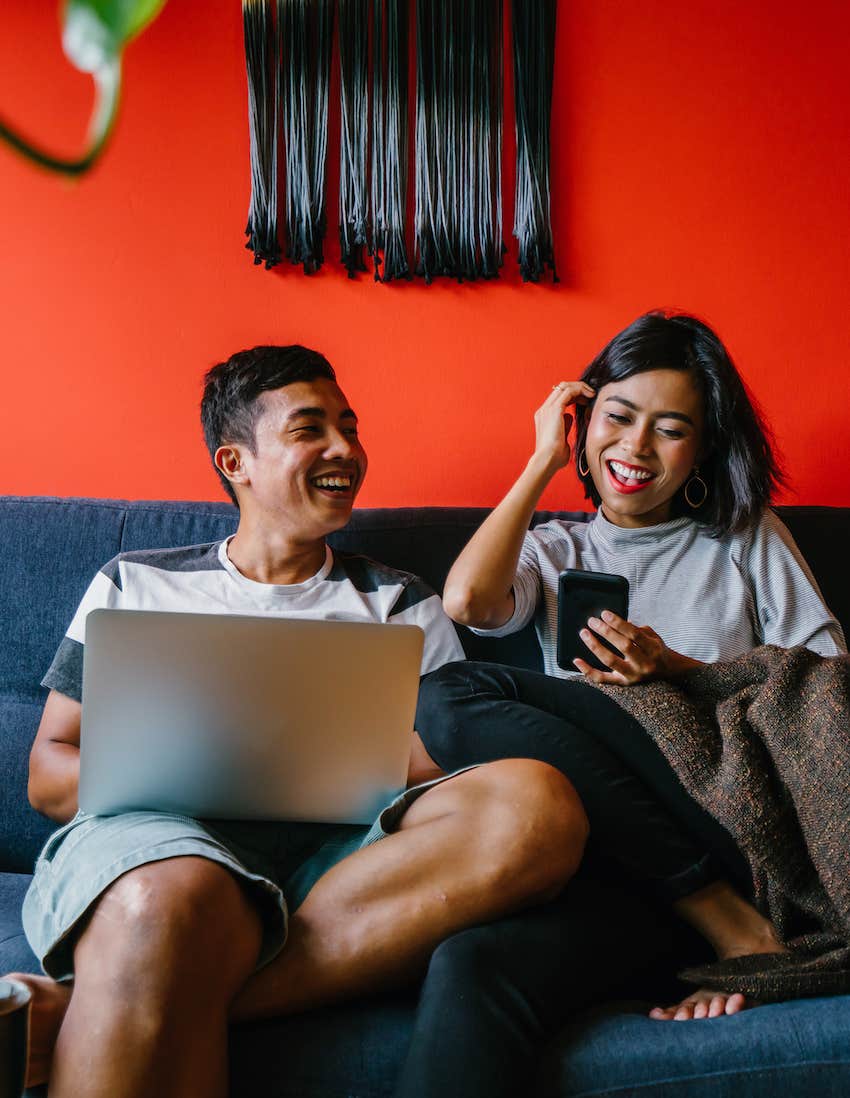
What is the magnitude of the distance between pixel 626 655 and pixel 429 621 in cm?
34

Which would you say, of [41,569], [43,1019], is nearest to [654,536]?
[41,569]

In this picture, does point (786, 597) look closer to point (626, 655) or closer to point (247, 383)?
→ point (626, 655)

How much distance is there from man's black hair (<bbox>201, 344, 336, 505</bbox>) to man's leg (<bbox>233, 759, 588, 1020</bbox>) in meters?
0.76

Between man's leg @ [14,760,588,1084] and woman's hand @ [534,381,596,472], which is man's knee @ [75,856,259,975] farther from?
woman's hand @ [534,381,596,472]

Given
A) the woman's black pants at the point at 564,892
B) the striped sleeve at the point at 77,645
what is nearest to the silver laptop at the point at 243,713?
the woman's black pants at the point at 564,892

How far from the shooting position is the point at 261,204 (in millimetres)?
1983

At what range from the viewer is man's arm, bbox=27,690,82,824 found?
1.39 meters

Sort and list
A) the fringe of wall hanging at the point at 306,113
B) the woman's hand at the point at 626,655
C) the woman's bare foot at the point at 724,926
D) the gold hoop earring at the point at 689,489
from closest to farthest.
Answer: the woman's bare foot at the point at 724,926 < the woman's hand at the point at 626,655 < the gold hoop earring at the point at 689,489 < the fringe of wall hanging at the point at 306,113

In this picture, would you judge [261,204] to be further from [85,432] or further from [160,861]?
[160,861]

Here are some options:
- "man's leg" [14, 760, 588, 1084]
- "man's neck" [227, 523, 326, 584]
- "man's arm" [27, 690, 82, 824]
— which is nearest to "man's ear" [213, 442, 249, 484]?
"man's neck" [227, 523, 326, 584]

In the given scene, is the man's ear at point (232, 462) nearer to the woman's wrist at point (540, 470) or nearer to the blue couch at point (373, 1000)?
the blue couch at point (373, 1000)

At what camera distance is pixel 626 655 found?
1382 millimetres

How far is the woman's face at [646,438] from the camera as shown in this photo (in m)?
1.69

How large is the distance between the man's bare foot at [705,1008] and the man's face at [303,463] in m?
0.83
